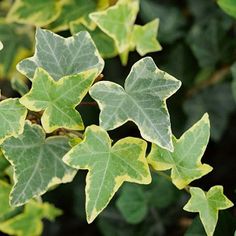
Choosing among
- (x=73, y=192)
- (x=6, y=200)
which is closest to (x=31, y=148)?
(x=6, y=200)

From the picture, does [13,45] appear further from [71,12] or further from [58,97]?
[58,97]

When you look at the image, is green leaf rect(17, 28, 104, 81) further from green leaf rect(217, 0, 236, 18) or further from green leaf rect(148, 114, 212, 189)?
green leaf rect(217, 0, 236, 18)

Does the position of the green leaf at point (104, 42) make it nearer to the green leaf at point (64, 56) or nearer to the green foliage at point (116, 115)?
the green foliage at point (116, 115)

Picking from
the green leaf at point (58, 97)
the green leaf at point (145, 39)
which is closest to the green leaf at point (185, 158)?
the green leaf at point (58, 97)

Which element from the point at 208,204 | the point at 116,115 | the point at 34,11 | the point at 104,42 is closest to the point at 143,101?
the point at 116,115

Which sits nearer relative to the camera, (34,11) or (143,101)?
(143,101)

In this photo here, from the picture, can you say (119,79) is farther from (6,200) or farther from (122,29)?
(6,200)
